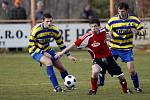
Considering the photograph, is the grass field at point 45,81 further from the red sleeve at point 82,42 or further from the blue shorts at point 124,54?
the red sleeve at point 82,42

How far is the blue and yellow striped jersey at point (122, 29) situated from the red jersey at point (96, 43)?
800 millimetres

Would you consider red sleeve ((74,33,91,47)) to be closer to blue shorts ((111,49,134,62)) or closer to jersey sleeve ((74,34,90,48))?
jersey sleeve ((74,34,90,48))

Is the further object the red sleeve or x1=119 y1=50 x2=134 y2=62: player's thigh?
x1=119 y1=50 x2=134 y2=62: player's thigh

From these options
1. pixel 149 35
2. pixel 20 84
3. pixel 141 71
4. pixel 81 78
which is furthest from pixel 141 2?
pixel 20 84

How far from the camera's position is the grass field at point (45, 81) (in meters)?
13.2

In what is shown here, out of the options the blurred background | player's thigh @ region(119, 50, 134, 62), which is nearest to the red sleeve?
player's thigh @ region(119, 50, 134, 62)

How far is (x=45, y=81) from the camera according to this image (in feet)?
55.3

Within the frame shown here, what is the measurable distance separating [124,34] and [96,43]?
47.1 inches

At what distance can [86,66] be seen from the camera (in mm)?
21000

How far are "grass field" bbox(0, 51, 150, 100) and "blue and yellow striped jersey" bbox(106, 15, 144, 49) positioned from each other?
98cm

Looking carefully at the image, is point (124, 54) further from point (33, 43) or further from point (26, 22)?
point (26, 22)

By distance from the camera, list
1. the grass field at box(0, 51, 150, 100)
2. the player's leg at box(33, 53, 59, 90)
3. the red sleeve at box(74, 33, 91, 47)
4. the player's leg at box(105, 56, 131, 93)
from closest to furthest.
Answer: the grass field at box(0, 51, 150, 100), the red sleeve at box(74, 33, 91, 47), the player's leg at box(105, 56, 131, 93), the player's leg at box(33, 53, 59, 90)

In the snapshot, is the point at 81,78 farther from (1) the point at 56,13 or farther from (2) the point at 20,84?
(1) the point at 56,13

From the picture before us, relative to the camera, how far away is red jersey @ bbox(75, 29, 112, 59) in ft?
44.9
